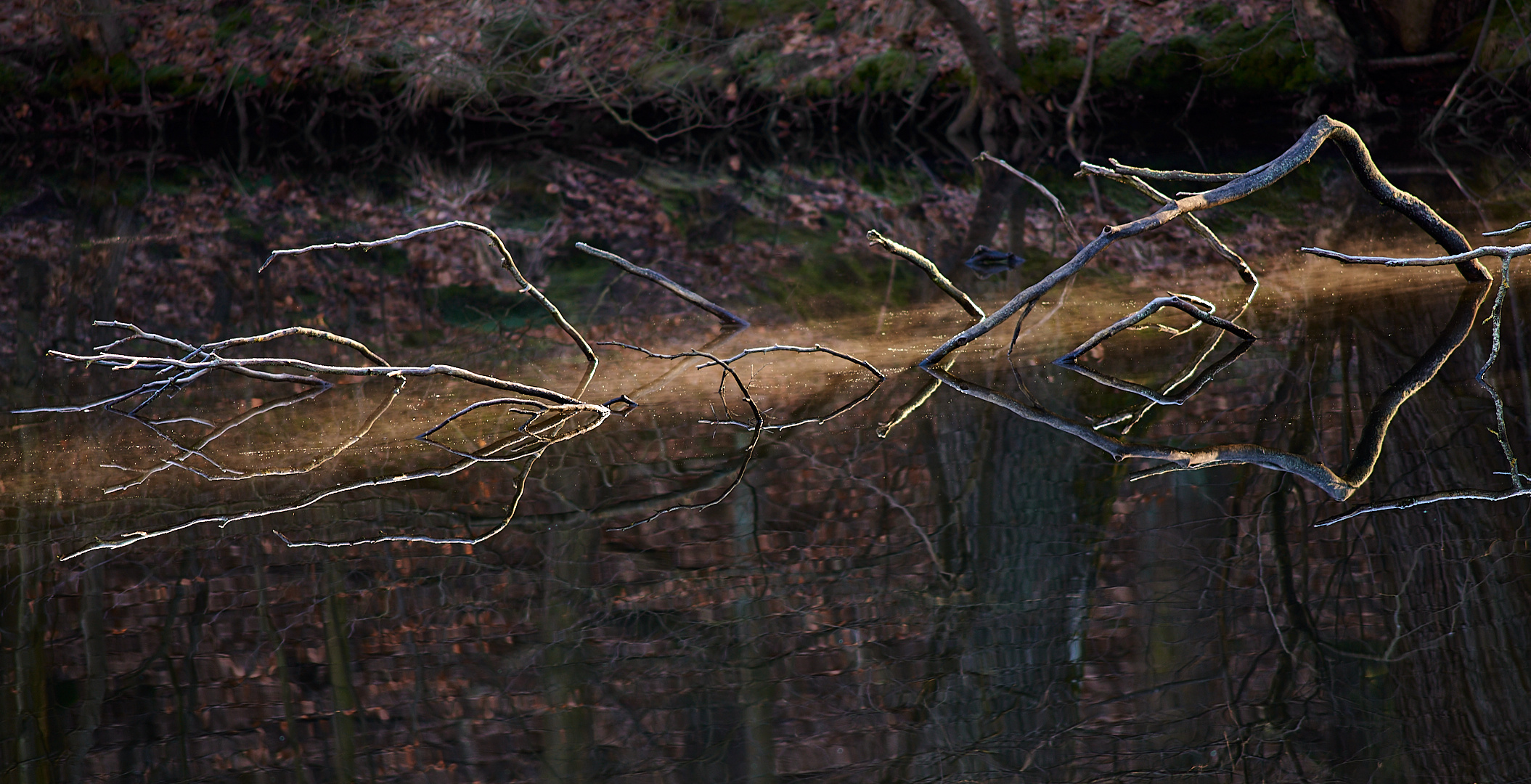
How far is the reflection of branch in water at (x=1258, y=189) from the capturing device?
19.2 ft

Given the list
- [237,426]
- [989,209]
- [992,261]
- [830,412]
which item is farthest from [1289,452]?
[989,209]

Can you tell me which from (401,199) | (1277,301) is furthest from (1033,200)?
(401,199)

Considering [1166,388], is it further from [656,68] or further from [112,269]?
[656,68]

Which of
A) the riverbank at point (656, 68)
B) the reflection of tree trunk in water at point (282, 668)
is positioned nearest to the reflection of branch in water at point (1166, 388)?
the reflection of tree trunk in water at point (282, 668)

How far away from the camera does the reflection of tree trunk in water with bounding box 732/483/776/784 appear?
3.45 m

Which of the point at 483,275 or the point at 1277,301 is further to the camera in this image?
the point at 483,275

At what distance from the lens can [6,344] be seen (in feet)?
30.2

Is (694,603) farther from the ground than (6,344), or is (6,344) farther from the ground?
(6,344)

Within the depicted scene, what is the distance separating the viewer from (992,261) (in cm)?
998

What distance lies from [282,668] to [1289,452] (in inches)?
153

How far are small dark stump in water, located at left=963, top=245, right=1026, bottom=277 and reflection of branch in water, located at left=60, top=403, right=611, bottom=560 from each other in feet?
13.6

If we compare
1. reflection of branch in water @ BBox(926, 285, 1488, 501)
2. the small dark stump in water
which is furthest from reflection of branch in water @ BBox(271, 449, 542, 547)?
the small dark stump in water

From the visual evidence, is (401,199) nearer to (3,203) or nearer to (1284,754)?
(3,203)

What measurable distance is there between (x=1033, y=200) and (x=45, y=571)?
33.4 ft
